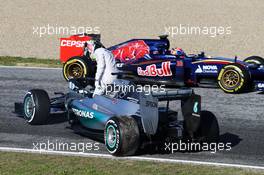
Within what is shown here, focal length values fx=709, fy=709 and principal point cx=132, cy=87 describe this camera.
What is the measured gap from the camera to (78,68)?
61.4 feet

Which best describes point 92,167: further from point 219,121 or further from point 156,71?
point 156,71

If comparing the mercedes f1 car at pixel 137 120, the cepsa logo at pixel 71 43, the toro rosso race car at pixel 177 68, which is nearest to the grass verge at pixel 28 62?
the cepsa logo at pixel 71 43

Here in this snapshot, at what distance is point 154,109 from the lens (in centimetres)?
1093

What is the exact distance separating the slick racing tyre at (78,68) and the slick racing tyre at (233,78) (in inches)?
136

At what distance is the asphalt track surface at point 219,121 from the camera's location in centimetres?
1138

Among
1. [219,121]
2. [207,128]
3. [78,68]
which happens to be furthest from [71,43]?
[207,128]

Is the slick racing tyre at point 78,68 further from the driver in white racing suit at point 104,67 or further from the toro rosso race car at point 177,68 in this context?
the driver in white racing suit at point 104,67

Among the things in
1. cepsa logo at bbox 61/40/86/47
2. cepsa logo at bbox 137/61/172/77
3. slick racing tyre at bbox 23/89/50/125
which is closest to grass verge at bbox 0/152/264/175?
slick racing tyre at bbox 23/89/50/125

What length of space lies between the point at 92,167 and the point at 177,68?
7.33 metres

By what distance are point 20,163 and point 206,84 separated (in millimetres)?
7931

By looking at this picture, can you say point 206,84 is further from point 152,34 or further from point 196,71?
Answer: point 152,34

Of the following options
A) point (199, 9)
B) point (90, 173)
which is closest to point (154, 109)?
point (90, 173)

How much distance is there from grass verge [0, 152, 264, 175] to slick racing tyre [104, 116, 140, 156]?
0.20 meters

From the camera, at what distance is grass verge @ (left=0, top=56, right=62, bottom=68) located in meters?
22.0
